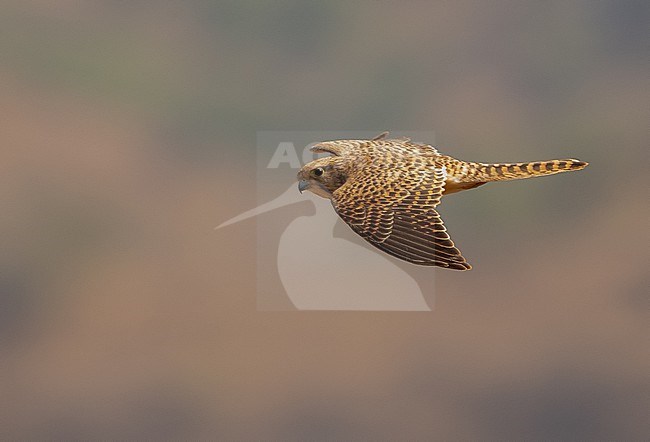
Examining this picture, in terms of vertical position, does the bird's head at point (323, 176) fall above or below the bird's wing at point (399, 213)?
above

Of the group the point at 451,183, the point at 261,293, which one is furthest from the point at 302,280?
the point at 451,183

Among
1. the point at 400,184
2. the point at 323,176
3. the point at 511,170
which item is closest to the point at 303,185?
the point at 323,176

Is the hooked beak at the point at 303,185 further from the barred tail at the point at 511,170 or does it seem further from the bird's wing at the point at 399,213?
the barred tail at the point at 511,170

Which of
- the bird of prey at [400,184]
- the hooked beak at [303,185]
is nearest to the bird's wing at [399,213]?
the bird of prey at [400,184]

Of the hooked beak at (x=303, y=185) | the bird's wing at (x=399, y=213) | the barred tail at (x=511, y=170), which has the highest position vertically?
the barred tail at (x=511, y=170)

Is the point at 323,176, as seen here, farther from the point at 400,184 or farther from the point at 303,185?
the point at 400,184

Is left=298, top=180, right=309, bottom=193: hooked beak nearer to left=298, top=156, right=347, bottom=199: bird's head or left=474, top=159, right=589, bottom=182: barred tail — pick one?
left=298, top=156, right=347, bottom=199: bird's head

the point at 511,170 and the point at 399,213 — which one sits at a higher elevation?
the point at 511,170
